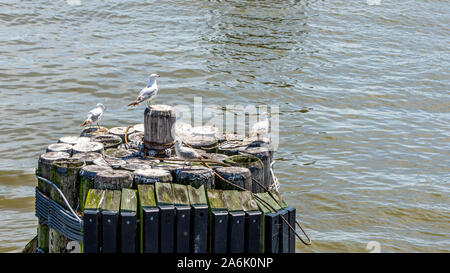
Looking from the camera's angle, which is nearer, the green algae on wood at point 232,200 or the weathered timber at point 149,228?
the weathered timber at point 149,228

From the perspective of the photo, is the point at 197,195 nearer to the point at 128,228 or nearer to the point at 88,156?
the point at 128,228

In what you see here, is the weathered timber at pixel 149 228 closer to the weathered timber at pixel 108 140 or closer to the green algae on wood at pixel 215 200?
the green algae on wood at pixel 215 200

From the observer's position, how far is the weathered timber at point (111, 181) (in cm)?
707

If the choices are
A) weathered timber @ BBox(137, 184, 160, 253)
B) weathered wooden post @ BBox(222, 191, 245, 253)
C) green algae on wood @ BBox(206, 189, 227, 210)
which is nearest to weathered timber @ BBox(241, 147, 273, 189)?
green algae on wood @ BBox(206, 189, 227, 210)

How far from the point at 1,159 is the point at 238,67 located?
9.58 meters

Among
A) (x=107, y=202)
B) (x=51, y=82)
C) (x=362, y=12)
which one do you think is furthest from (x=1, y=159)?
(x=362, y=12)

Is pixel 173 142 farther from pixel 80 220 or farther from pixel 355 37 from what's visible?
pixel 355 37

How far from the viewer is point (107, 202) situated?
22.1 feet

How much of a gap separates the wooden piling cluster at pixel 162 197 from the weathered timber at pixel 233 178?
0.01 metres

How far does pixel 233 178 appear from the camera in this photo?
24.4ft

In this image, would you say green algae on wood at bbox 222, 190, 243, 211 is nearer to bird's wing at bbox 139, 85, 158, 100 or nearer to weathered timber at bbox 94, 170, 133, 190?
weathered timber at bbox 94, 170, 133, 190

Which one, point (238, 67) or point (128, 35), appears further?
point (128, 35)

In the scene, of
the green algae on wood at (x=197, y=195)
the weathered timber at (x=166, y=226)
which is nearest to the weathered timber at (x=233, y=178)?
the green algae on wood at (x=197, y=195)
